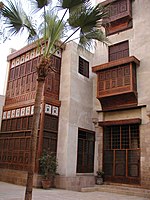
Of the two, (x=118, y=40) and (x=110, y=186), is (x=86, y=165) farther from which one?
(x=118, y=40)

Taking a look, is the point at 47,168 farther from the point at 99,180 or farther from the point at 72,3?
the point at 72,3

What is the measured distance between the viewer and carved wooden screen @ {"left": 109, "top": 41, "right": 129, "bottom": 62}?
13.9 meters

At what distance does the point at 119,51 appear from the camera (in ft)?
46.3

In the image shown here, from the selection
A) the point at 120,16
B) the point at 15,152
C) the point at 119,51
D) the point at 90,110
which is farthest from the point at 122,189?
the point at 120,16

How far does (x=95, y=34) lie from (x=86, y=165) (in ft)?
25.4

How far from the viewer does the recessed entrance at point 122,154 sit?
1223cm

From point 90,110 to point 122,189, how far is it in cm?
465

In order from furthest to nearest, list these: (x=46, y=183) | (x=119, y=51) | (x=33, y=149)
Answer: (x=119, y=51) < (x=46, y=183) < (x=33, y=149)

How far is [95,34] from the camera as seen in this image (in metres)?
7.73

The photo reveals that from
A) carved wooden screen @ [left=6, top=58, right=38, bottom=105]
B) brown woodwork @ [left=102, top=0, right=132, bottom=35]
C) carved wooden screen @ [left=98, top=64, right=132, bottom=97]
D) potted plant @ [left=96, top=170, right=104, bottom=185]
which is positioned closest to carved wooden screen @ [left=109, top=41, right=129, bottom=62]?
brown woodwork @ [left=102, top=0, right=132, bottom=35]

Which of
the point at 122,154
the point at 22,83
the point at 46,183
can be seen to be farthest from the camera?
the point at 22,83

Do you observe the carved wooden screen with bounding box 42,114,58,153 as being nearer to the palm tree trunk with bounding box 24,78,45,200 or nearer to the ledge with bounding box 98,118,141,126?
the ledge with bounding box 98,118,141,126

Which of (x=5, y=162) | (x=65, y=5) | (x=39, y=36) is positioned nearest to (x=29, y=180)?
(x=39, y=36)

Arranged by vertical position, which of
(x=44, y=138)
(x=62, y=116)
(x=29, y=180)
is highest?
(x=62, y=116)
